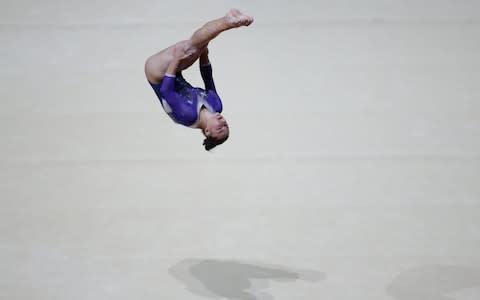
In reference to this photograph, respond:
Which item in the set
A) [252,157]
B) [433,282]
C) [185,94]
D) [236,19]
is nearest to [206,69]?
[185,94]

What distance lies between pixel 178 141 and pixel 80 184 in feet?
2.87

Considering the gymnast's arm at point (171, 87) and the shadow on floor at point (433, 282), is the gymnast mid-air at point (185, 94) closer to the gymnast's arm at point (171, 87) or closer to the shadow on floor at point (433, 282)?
the gymnast's arm at point (171, 87)

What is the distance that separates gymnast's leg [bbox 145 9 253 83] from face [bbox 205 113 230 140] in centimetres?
30

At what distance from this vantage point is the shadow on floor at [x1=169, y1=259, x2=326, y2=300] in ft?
17.5

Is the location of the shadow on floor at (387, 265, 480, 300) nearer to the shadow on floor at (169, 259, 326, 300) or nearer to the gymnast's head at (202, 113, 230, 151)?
the shadow on floor at (169, 259, 326, 300)

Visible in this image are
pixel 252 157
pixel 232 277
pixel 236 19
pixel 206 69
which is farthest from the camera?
pixel 252 157

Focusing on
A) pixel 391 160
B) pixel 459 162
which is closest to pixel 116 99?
pixel 391 160

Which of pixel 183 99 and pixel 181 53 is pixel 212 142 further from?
pixel 181 53

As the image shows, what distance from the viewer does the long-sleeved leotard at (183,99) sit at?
450cm

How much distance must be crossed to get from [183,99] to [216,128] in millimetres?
221

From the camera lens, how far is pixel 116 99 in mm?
7211

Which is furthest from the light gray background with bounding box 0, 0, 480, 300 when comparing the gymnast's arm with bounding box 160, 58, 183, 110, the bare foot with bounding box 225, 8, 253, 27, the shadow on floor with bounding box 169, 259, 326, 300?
the bare foot with bounding box 225, 8, 253, 27

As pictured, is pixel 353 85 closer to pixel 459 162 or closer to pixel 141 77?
pixel 459 162

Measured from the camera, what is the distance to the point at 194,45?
14.6 feet
